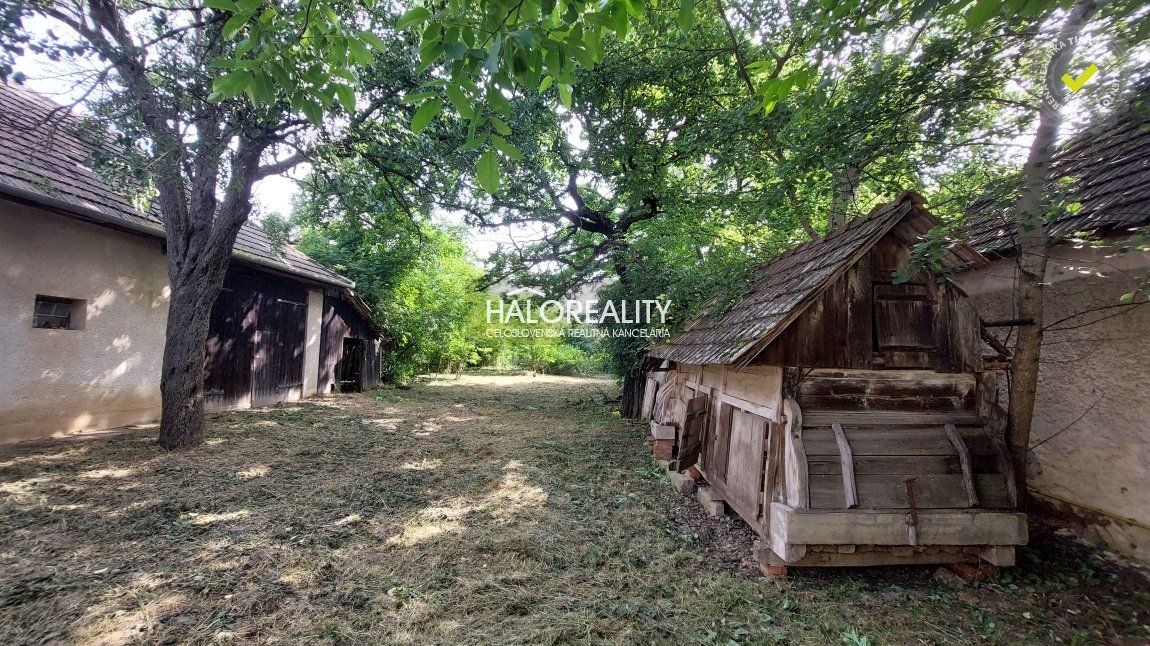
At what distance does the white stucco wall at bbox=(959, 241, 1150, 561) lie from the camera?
3.76 m

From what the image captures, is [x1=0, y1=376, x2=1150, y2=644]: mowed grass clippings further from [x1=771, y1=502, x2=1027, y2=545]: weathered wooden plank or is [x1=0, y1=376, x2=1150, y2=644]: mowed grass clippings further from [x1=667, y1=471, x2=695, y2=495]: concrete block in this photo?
[x1=771, y1=502, x2=1027, y2=545]: weathered wooden plank

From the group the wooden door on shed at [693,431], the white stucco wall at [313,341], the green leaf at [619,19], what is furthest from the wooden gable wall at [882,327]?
the white stucco wall at [313,341]

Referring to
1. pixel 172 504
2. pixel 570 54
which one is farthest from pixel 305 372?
pixel 570 54

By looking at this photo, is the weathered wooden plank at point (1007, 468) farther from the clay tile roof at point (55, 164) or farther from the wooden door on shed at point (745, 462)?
the clay tile roof at point (55, 164)

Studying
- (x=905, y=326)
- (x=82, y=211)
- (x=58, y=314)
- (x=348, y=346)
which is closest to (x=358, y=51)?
(x=905, y=326)

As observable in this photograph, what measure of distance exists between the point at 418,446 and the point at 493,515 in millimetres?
3343

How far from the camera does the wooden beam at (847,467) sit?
3469mm

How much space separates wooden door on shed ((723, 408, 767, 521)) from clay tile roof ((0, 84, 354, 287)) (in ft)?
24.4

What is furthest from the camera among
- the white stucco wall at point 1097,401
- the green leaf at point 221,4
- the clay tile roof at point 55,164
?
the clay tile roof at point 55,164

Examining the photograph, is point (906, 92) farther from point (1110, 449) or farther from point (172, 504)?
point (172, 504)

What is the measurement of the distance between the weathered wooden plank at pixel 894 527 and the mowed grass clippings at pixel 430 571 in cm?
40

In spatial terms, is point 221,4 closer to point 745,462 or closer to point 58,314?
point 745,462

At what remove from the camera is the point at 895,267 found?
3.91m

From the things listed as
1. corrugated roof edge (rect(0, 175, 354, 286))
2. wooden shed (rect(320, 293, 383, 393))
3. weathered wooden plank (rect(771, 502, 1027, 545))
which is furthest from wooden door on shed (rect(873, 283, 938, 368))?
wooden shed (rect(320, 293, 383, 393))
